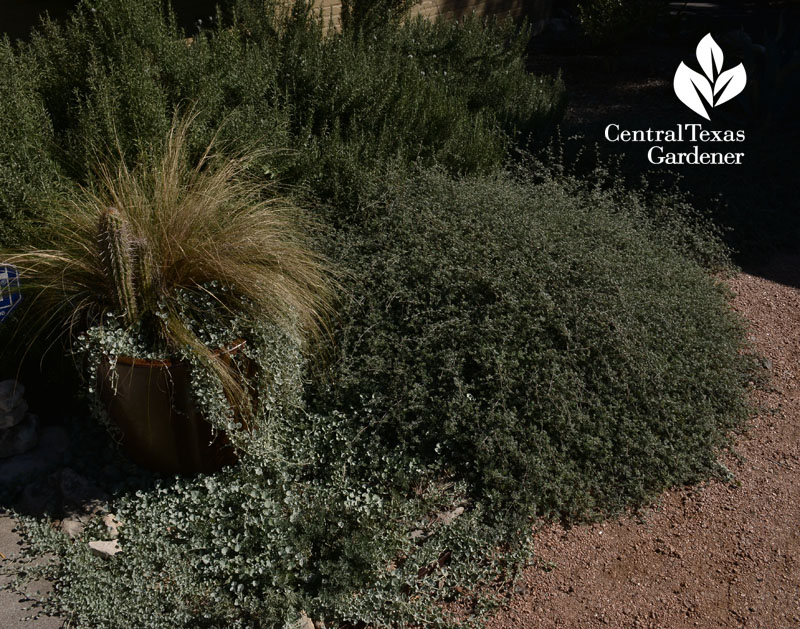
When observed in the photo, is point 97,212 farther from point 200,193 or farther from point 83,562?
point 83,562

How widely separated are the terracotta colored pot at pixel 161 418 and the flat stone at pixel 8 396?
0.51 metres

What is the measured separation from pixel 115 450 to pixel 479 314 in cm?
189

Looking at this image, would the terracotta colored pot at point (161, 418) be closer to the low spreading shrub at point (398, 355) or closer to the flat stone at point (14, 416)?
the low spreading shrub at point (398, 355)

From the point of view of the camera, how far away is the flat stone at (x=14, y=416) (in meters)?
3.48

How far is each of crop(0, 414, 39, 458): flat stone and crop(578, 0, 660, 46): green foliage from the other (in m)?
8.80

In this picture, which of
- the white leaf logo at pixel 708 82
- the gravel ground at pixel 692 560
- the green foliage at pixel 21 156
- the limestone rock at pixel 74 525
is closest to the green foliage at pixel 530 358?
the gravel ground at pixel 692 560

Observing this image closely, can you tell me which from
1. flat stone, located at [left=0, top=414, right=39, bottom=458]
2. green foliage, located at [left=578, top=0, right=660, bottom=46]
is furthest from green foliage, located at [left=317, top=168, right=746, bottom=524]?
green foliage, located at [left=578, top=0, right=660, bottom=46]

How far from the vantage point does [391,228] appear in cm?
438

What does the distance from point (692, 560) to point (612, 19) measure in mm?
8331

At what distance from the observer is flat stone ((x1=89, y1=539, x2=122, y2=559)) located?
3.06m

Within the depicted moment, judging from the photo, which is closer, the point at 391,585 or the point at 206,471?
the point at 391,585

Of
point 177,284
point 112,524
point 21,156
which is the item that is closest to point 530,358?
point 177,284

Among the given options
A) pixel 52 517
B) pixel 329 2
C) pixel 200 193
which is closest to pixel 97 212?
pixel 200 193

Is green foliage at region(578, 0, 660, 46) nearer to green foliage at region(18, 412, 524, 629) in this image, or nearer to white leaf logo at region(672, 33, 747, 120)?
white leaf logo at region(672, 33, 747, 120)
